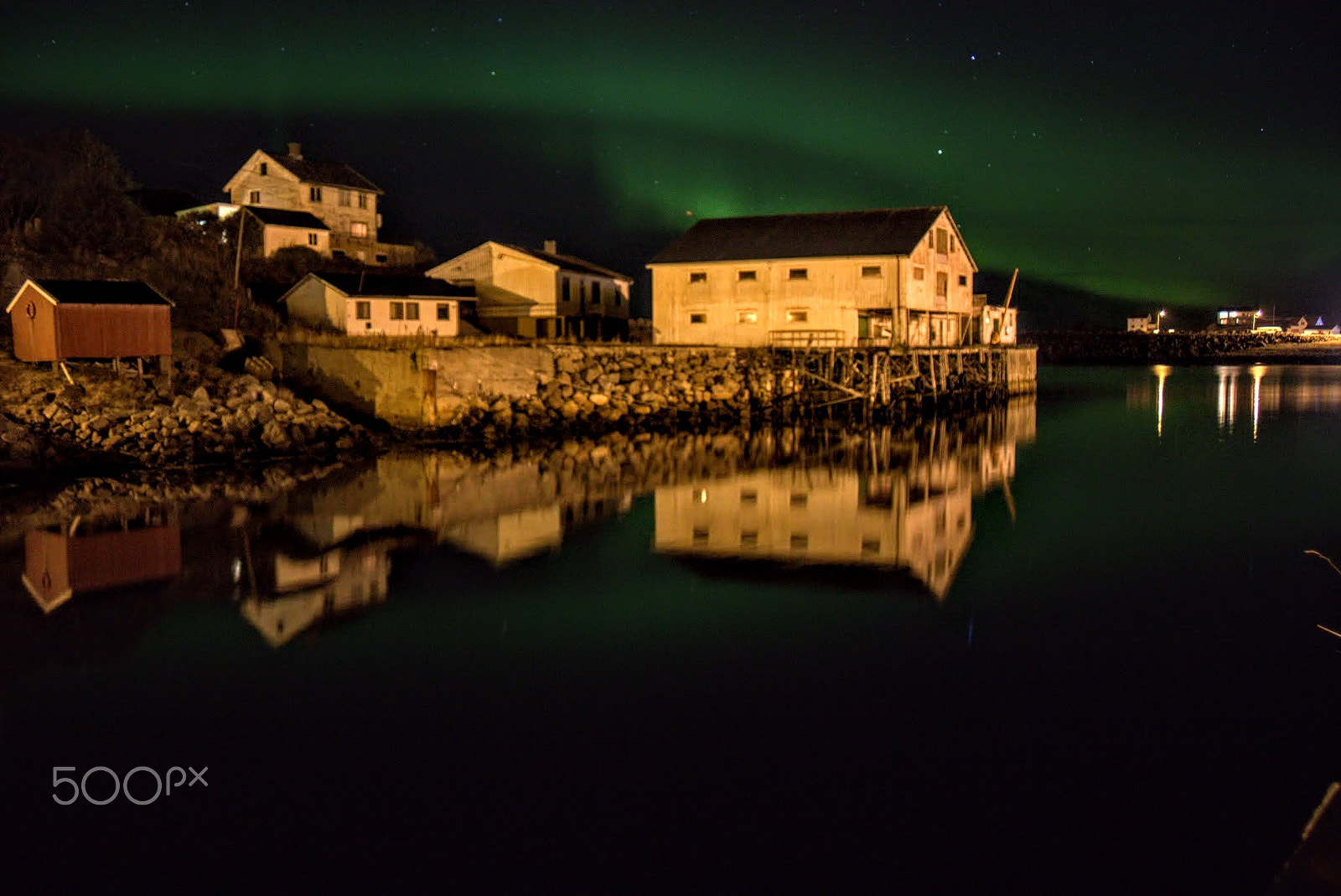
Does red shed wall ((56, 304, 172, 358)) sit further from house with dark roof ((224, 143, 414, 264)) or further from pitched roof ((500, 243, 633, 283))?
house with dark roof ((224, 143, 414, 264))

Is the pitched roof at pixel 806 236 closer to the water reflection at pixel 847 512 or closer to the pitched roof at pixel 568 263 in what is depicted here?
the pitched roof at pixel 568 263

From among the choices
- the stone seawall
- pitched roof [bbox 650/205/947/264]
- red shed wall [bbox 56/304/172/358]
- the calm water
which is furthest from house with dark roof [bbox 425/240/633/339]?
the calm water

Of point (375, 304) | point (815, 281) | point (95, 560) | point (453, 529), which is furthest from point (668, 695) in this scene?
point (815, 281)

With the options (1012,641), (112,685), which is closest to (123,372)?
(112,685)

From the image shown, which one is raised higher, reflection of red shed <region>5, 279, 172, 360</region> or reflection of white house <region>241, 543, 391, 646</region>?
reflection of red shed <region>5, 279, 172, 360</region>

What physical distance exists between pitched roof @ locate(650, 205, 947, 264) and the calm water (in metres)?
20.8

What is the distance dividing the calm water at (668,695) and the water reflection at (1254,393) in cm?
2669

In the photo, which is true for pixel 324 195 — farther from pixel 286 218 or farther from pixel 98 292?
pixel 98 292

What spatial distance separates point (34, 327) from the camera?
27.8 m

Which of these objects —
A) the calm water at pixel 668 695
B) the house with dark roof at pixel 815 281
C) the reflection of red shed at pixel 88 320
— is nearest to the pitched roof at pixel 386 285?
the reflection of red shed at pixel 88 320

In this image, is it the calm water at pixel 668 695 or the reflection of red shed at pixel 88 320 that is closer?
the calm water at pixel 668 695

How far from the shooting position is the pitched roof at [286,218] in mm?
49094

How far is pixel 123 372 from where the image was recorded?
93.1 feet

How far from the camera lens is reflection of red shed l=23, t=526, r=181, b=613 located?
15.7 meters
